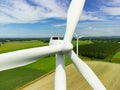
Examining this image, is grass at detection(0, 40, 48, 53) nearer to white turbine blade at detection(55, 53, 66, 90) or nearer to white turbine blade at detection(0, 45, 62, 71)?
white turbine blade at detection(55, 53, 66, 90)

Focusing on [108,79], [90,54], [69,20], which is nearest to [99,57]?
[90,54]

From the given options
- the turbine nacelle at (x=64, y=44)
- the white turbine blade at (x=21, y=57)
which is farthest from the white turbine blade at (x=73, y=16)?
the white turbine blade at (x=21, y=57)

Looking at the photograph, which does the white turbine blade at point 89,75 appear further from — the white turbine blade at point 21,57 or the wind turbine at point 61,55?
the white turbine blade at point 21,57

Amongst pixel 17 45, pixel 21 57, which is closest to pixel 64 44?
pixel 21 57

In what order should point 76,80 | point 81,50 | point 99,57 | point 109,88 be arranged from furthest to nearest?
point 81,50
point 99,57
point 76,80
point 109,88

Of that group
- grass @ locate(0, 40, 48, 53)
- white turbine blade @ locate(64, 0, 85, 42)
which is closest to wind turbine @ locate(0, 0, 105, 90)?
white turbine blade @ locate(64, 0, 85, 42)

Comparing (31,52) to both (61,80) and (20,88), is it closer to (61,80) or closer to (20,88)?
(61,80)

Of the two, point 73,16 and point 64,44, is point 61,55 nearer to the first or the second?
point 64,44
